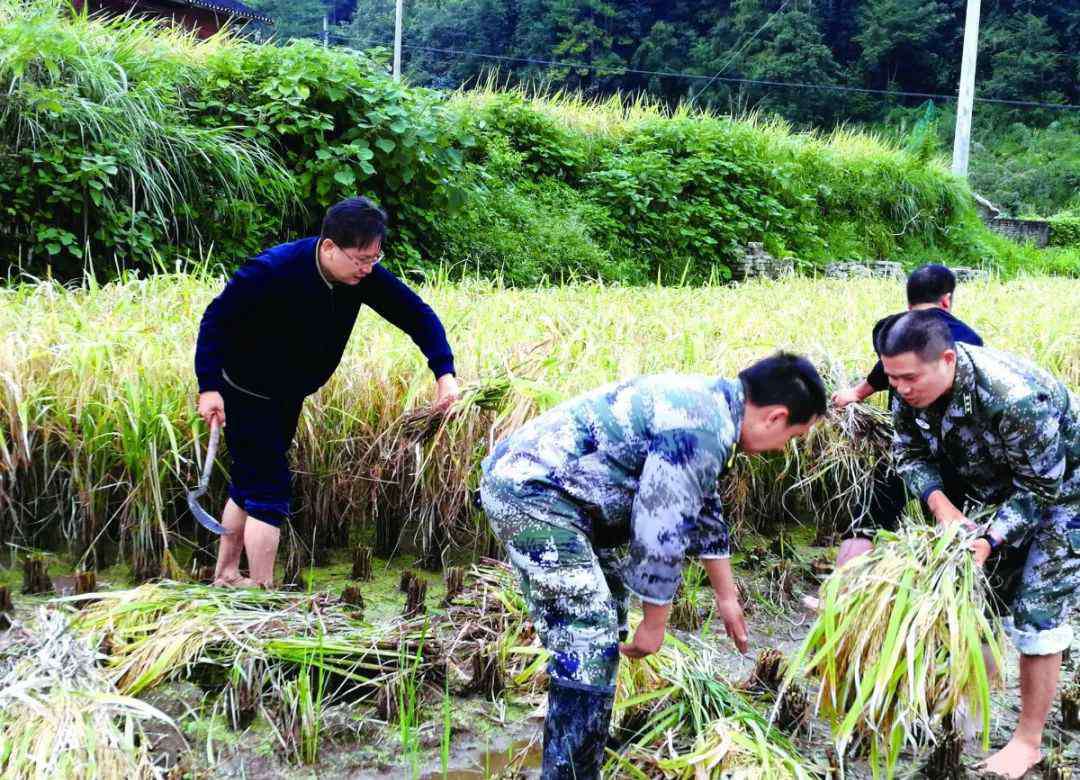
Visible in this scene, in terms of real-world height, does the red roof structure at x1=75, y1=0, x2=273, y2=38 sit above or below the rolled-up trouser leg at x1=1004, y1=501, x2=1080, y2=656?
above

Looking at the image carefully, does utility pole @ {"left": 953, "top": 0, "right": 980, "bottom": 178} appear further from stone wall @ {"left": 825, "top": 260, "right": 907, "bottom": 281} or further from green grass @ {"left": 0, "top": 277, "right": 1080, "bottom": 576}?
green grass @ {"left": 0, "top": 277, "right": 1080, "bottom": 576}

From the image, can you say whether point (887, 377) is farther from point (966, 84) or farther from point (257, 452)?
point (966, 84)

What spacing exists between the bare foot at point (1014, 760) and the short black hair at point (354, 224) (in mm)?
2340

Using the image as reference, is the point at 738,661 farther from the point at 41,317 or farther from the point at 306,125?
the point at 306,125

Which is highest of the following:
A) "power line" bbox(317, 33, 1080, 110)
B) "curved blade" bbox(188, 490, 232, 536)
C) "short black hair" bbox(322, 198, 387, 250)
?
"power line" bbox(317, 33, 1080, 110)

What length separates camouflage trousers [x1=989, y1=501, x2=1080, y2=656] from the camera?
260 centimetres

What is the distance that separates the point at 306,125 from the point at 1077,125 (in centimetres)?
3317

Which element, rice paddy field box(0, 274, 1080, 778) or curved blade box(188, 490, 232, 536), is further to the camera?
curved blade box(188, 490, 232, 536)

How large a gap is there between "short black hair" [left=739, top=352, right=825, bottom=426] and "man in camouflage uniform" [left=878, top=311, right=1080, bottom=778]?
0.54 m

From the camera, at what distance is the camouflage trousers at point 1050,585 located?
260 centimetres

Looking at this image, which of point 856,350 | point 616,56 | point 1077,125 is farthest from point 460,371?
point 1077,125

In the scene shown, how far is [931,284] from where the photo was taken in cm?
372

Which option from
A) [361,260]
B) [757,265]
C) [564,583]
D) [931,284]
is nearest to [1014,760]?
[564,583]

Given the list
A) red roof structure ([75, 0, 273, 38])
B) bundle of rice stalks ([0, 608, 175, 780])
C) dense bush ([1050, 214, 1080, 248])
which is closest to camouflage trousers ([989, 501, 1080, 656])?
bundle of rice stalks ([0, 608, 175, 780])
